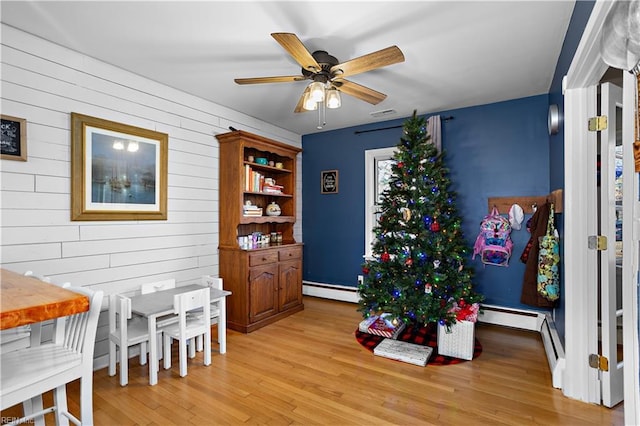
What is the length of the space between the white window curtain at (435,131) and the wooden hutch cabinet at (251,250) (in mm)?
1818

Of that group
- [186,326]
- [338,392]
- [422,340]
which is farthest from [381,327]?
[186,326]

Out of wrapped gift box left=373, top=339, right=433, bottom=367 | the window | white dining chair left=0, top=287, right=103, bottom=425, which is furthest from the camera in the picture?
the window

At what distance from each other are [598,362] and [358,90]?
2534 millimetres

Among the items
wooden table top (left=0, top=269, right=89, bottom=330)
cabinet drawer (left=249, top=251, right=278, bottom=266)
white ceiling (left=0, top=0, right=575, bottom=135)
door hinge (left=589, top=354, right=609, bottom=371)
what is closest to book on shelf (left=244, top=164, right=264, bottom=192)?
cabinet drawer (left=249, top=251, right=278, bottom=266)

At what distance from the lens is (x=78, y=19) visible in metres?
2.14

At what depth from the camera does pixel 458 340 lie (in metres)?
2.84

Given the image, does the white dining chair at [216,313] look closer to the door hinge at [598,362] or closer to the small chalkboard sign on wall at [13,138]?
the small chalkboard sign on wall at [13,138]

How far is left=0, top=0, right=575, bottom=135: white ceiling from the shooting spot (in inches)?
79.0

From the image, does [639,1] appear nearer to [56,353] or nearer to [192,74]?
[56,353]

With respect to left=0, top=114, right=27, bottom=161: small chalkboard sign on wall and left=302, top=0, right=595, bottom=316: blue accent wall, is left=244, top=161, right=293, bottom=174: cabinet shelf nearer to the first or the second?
left=302, top=0, right=595, bottom=316: blue accent wall

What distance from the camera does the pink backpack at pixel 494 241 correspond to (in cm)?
358

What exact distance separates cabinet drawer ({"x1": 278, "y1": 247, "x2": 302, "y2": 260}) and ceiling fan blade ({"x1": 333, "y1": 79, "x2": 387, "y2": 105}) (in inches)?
83.6

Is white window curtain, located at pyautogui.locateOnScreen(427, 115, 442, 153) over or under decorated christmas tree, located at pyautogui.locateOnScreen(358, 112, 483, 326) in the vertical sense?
over

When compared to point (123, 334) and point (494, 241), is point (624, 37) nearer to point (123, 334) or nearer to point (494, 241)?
point (494, 241)
